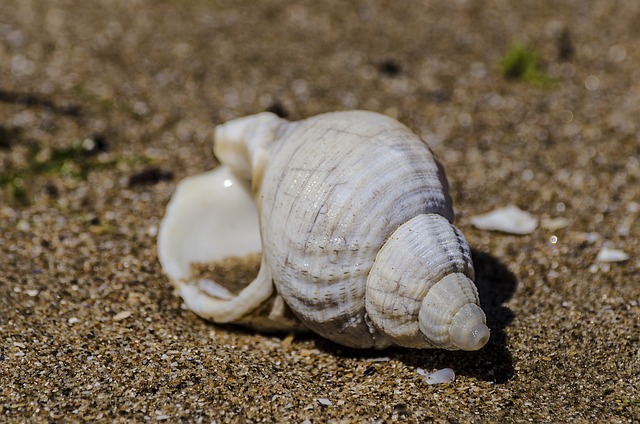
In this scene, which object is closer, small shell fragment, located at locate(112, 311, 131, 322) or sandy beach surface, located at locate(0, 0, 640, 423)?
sandy beach surface, located at locate(0, 0, 640, 423)

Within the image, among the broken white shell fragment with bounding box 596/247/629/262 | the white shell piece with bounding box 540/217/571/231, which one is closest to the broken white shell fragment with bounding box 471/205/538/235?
the white shell piece with bounding box 540/217/571/231

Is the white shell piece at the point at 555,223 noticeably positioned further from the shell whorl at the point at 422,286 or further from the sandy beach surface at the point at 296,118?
the shell whorl at the point at 422,286

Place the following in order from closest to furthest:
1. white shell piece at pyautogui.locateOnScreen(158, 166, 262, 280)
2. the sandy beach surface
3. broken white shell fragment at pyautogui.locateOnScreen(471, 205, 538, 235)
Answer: the sandy beach surface
white shell piece at pyautogui.locateOnScreen(158, 166, 262, 280)
broken white shell fragment at pyautogui.locateOnScreen(471, 205, 538, 235)

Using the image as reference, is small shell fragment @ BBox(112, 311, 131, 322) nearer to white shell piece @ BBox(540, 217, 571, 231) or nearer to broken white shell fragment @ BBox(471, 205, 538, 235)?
broken white shell fragment @ BBox(471, 205, 538, 235)

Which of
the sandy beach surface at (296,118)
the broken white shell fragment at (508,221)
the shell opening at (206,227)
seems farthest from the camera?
the broken white shell fragment at (508,221)

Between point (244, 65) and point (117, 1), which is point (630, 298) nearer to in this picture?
point (244, 65)

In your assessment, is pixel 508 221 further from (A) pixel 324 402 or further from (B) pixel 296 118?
(A) pixel 324 402

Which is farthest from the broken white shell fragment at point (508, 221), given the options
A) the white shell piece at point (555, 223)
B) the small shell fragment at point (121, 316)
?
the small shell fragment at point (121, 316)
